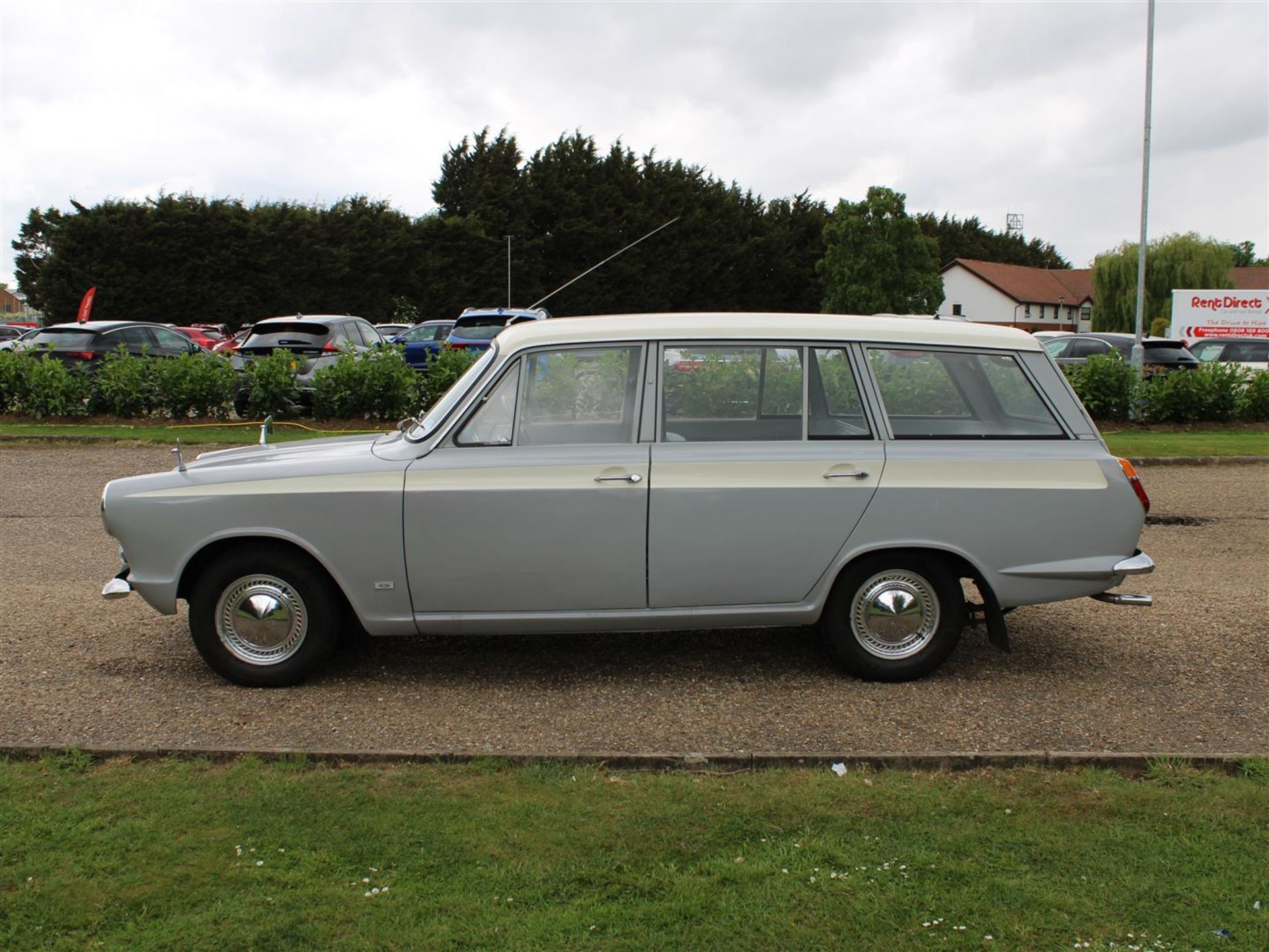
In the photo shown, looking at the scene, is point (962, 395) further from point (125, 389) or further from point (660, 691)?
point (125, 389)

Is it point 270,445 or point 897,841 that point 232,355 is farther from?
point 897,841

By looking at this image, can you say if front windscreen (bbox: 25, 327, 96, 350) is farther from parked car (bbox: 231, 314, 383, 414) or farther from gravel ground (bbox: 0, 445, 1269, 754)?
gravel ground (bbox: 0, 445, 1269, 754)

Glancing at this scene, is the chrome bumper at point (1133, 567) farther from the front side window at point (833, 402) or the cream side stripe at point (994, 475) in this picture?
the front side window at point (833, 402)

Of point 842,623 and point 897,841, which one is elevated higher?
point 842,623

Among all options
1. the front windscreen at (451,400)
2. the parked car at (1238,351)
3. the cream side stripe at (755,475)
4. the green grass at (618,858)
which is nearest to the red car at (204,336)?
the parked car at (1238,351)

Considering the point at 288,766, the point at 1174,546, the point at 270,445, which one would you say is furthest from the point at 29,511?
the point at 1174,546

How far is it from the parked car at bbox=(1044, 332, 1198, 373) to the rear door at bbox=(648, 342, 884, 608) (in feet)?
57.4

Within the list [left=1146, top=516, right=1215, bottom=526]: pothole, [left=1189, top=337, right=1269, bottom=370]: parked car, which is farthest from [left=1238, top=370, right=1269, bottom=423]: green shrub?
[left=1146, top=516, right=1215, bottom=526]: pothole

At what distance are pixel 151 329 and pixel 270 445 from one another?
15.9 metres

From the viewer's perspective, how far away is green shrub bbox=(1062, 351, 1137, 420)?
17516 mm

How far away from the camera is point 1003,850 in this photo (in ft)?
12.2

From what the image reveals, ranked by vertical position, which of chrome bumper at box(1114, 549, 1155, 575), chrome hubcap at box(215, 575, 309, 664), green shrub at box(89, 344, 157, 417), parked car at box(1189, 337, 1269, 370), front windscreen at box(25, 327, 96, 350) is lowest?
chrome hubcap at box(215, 575, 309, 664)

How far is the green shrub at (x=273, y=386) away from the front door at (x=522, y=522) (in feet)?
38.5

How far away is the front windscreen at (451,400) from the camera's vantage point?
532cm
